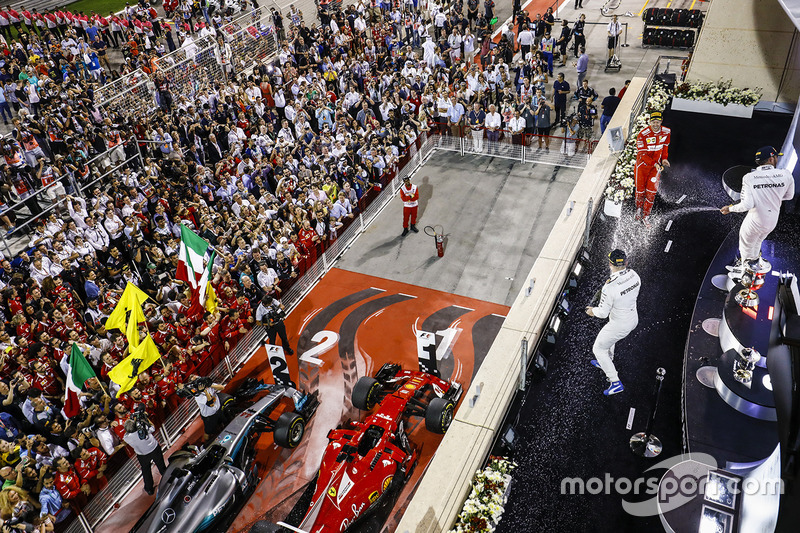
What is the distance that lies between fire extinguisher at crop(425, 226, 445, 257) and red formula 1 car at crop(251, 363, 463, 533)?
16.8 feet

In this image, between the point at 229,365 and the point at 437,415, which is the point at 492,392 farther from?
the point at 229,365

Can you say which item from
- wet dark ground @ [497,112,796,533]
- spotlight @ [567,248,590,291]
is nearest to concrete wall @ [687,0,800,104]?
wet dark ground @ [497,112,796,533]

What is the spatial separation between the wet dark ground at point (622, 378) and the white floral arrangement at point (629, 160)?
2.07ft

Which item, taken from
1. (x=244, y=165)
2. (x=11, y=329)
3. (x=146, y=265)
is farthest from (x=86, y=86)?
(x=11, y=329)

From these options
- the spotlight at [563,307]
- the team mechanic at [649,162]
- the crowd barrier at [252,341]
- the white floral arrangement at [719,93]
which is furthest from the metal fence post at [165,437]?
the white floral arrangement at [719,93]

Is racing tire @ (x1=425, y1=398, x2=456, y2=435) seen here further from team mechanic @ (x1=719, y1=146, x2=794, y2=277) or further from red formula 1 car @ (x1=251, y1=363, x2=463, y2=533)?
team mechanic @ (x1=719, y1=146, x2=794, y2=277)

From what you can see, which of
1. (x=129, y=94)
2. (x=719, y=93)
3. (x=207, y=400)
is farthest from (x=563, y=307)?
(x=129, y=94)

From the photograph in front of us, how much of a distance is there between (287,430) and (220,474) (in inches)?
55.9

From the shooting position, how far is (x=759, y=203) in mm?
9430

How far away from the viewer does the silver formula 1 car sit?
32.0 ft

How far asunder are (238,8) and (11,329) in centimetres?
2163

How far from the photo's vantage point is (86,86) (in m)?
20.4

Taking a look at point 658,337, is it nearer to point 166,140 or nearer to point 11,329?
point 11,329

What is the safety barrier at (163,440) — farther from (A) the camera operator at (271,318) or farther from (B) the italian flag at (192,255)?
(B) the italian flag at (192,255)
